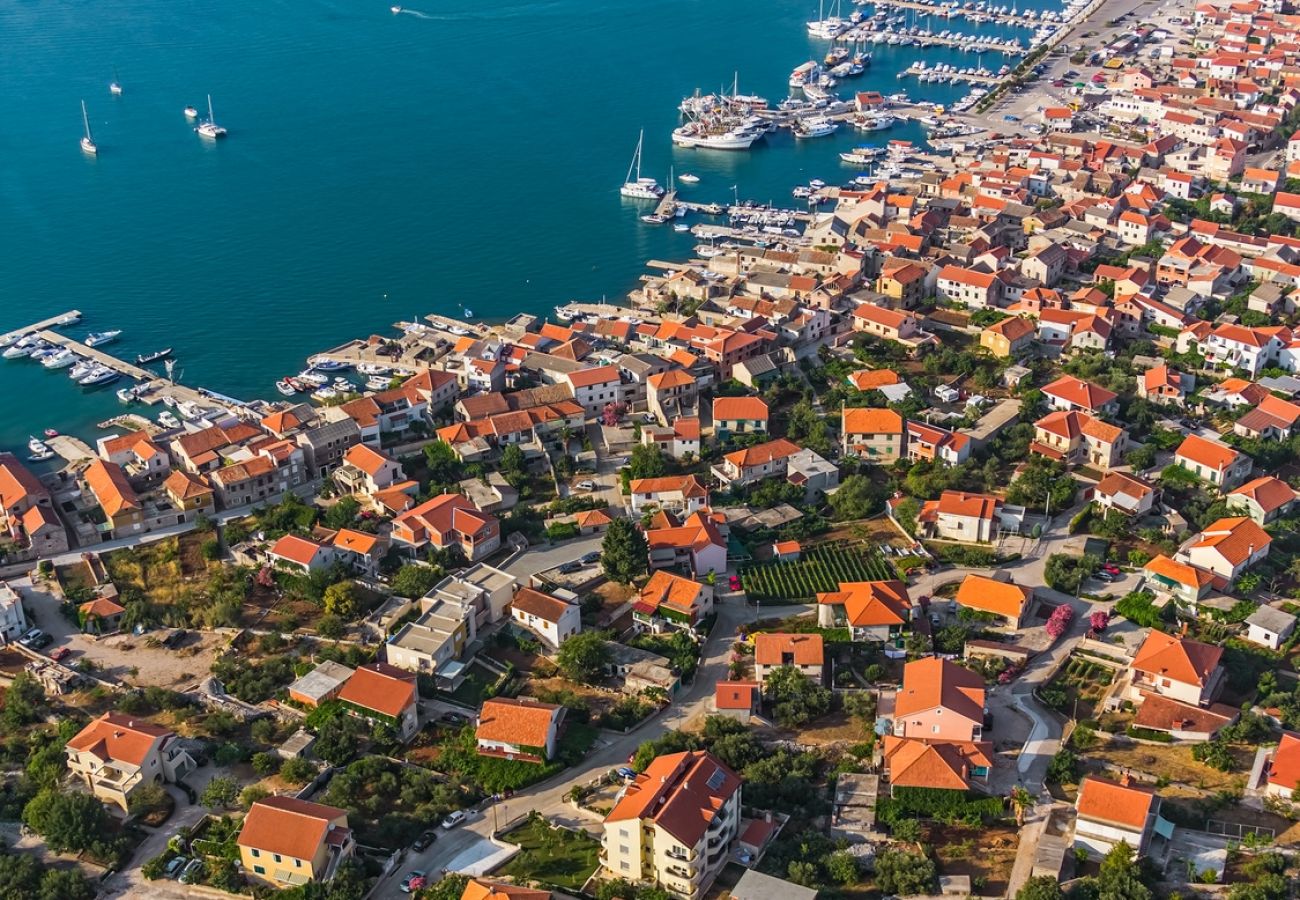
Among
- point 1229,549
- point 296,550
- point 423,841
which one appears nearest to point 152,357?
point 296,550

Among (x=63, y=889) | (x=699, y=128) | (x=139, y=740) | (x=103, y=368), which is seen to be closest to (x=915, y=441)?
(x=139, y=740)

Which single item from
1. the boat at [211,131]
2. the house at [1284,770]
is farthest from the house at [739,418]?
the boat at [211,131]

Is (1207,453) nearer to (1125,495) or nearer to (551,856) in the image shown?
(1125,495)

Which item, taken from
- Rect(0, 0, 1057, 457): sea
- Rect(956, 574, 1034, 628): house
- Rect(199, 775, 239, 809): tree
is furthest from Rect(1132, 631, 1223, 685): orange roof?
Rect(0, 0, 1057, 457): sea

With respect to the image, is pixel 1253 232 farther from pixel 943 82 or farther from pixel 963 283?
pixel 943 82

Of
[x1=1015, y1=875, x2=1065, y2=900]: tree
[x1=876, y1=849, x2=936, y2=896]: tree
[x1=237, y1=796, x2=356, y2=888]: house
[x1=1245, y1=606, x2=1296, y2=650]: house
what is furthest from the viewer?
[x1=1245, y1=606, x2=1296, y2=650]: house

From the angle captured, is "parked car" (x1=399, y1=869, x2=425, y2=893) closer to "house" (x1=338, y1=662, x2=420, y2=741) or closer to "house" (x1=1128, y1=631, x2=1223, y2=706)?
"house" (x1=338, y1=662, x2=420, y2=741)
